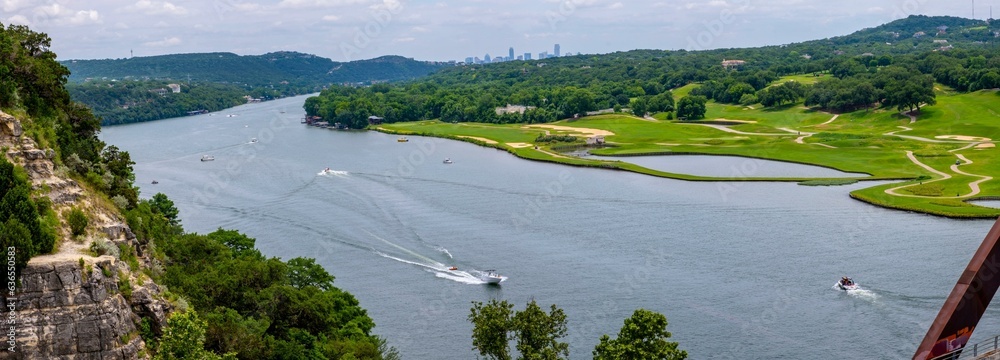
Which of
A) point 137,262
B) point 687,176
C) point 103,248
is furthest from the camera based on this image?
point 687,176

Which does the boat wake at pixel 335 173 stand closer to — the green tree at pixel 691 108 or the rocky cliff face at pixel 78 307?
the rocky cliff face at pixel 78 307

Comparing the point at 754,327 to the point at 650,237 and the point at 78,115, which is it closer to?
the point at 650,237

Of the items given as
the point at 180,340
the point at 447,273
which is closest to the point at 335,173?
the point at 447,273

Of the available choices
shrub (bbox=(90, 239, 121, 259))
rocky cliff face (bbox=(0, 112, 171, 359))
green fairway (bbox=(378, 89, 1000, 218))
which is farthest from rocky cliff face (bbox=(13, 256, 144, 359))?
green fairway (bbox=(378, 89, 1000, 218))

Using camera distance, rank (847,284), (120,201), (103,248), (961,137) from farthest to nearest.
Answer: (961,137), (847,284), (120,201), (103,248)

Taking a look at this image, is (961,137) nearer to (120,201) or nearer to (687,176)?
(687,176)

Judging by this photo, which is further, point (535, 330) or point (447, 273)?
point (447, 273)
